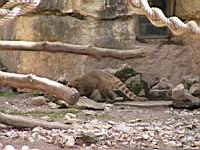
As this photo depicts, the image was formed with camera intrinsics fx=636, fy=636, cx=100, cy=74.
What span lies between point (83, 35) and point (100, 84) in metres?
0.40

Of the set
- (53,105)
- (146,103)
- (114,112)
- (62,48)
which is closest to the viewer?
(62,48)

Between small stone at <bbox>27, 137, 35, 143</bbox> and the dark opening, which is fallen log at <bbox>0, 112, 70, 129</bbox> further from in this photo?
the dark opening

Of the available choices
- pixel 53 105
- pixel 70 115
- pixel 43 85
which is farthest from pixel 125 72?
pixel 43 85

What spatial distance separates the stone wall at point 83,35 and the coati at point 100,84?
21cm

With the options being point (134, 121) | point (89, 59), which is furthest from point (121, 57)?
point (89, 59)

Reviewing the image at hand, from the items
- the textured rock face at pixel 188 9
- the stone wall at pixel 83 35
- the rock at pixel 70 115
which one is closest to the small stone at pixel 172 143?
the rock at pixel 70 115

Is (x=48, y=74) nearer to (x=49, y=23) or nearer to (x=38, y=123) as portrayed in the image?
(x=49, y=23)

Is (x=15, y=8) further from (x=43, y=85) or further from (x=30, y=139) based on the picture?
(x=30, y=139)

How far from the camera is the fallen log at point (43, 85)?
2586mm

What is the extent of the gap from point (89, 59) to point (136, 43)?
372mm

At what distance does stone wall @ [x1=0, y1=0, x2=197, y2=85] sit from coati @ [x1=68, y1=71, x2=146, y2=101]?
0.68 ft

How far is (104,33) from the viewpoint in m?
4.43

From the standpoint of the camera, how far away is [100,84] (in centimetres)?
422

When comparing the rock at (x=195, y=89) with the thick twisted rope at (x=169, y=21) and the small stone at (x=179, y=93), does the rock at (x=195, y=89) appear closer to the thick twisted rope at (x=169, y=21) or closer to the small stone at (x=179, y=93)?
the small stone at (x=179, y=93)
